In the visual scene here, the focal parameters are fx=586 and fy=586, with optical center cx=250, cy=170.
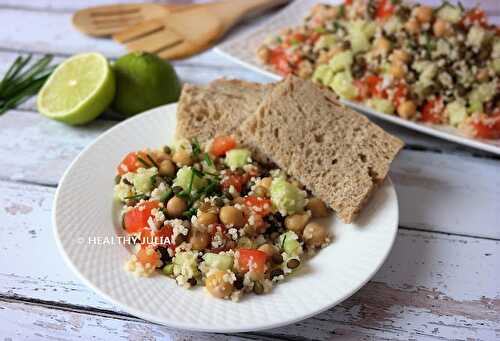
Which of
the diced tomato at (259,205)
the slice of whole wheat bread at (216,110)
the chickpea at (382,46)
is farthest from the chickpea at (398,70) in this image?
the diced tomato at (259,205)

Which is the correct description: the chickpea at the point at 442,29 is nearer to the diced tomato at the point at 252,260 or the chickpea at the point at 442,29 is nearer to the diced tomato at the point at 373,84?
the diced tomato at the point at 373,84

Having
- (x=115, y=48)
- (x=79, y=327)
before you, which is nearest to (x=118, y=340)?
(x=79, y=327)

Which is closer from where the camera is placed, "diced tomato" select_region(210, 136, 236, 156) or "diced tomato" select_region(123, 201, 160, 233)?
"diced tomato" select_region(123, 201, 160, 233)

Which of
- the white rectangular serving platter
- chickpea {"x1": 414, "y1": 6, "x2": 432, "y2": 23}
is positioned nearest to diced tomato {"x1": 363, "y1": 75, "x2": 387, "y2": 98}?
the white rectangular serving platter

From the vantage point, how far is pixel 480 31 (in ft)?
9.80

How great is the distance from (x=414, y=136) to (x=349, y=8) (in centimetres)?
93

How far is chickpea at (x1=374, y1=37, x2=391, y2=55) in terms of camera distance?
3020 millimetres

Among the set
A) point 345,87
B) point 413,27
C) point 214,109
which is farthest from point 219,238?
point 413,27

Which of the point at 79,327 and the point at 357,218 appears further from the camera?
the point at 357,218

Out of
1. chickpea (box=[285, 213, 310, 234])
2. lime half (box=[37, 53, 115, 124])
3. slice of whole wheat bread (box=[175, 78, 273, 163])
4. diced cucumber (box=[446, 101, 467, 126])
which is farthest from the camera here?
lime half (box=[37, 53, 115, 124])

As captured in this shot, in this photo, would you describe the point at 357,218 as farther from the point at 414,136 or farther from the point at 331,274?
the point at 414,136

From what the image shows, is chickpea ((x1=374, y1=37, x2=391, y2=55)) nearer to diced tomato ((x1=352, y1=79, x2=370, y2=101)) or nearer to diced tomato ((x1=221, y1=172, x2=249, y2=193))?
diced tomato ((x1=352, y1=79, x2=370, y2=101))

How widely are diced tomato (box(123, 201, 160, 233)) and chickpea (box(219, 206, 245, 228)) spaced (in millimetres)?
256

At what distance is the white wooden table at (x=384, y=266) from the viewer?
6.63ft
